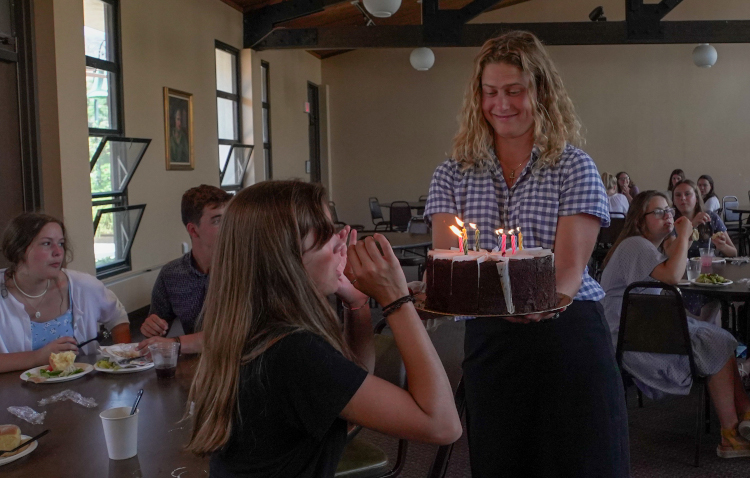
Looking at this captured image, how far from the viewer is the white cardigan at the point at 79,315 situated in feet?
7.56

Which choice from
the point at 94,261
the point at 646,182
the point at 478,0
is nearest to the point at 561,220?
the point at 94,261

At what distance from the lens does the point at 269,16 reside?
870 cm

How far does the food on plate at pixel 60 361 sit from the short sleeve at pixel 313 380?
117 cm

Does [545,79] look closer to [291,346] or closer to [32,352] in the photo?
[291,346]

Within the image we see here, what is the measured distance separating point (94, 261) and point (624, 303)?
13.3 ft

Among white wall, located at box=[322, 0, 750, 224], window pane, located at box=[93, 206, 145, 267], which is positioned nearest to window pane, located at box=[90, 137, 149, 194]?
window pane, located at box=[93, 206, 145, 267]

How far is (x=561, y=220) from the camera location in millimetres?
1612

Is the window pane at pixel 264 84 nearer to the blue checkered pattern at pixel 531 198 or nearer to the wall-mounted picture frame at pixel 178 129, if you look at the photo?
the wall-mounted picture frame at pixel 178 129

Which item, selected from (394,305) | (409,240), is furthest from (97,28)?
(394,305)

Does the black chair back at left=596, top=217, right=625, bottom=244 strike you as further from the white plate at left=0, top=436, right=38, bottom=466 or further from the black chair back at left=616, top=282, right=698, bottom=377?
the white plate at left=0, top=436, right=38, bottom=466

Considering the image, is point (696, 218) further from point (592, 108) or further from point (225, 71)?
point (592, 108)

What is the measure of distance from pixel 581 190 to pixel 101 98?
502cm

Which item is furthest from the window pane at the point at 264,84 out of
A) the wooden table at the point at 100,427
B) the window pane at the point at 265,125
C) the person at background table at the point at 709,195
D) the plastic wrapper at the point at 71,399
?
the plastic wrapper at the point at 71,399

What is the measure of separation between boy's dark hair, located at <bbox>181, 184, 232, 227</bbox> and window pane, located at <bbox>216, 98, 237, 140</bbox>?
576 cm
